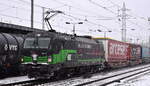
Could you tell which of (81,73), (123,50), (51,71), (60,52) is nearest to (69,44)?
(60,52)

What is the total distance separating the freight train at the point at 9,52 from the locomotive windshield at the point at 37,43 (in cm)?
208

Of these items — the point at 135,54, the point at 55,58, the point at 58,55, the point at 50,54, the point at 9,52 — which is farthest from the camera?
the point at 135,54

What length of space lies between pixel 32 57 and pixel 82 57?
4798 mm

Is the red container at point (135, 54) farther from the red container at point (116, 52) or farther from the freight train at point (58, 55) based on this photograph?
the freight train at point (58, 55)

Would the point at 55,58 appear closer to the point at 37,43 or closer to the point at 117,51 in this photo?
the point at 37,43

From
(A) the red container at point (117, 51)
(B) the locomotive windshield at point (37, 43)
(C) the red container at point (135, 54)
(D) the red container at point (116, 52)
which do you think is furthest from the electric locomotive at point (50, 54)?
(C) the red container at point (135, 54)

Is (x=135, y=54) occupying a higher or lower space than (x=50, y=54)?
lower

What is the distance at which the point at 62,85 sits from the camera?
13.3m

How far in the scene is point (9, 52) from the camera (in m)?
16.7

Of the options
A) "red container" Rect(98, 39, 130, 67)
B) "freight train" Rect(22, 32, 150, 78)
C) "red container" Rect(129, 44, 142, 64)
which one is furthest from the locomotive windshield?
"red container" Rect(129, 44, 142, 64)

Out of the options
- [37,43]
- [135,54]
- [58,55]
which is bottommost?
[135,54]

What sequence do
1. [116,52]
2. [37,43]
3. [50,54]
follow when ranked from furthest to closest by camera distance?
1. [116,52]
2. [37,43]
3. [50,54]

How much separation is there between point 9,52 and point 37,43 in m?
3.15

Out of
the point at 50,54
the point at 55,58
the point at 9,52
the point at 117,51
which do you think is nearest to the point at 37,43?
the point at 50,54
